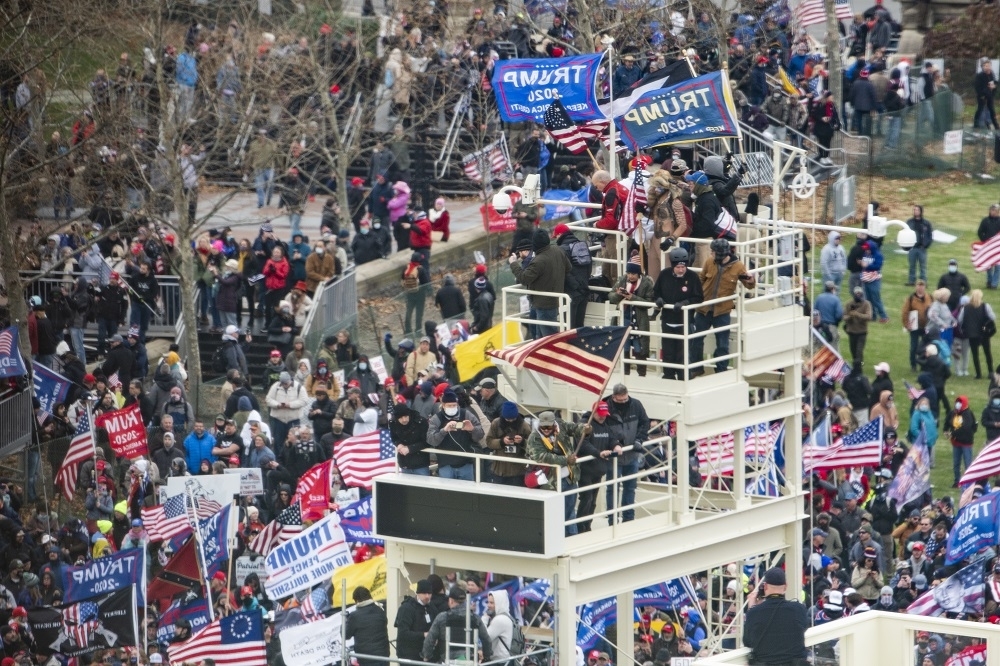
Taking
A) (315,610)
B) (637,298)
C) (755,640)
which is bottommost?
(315,610)

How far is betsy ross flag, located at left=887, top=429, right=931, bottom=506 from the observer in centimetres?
3850

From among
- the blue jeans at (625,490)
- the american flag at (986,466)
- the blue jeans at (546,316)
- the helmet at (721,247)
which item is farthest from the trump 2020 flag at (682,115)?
the american flag at (986,466)

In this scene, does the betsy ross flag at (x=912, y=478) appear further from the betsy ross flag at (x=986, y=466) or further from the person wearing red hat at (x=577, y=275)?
the person wearing red hat at (x=577, y=275)

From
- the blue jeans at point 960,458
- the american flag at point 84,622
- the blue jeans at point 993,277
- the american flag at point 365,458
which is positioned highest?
the american flag at point 365,458

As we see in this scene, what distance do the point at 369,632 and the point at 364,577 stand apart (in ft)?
16.3

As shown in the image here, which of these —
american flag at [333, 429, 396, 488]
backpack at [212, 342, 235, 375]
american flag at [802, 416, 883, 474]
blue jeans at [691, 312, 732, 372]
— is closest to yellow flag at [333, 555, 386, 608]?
american flag at [333, 429, 396, 488]

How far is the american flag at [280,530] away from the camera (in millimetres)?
38281

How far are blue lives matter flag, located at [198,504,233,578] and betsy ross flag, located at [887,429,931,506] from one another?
1028 cm

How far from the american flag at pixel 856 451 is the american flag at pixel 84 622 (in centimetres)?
1120

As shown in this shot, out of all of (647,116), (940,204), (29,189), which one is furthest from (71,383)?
(940,204)

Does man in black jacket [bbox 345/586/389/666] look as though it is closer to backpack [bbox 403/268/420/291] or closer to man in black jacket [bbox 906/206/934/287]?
backpack [bbox 403/268/420/291]

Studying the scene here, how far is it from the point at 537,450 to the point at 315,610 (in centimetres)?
700

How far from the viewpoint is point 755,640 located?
81.5 ft

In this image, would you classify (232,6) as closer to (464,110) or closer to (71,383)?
(464,110)
